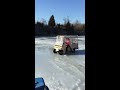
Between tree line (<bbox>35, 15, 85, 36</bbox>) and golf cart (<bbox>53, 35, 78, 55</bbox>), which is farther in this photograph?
tree line (<bbox>35, 15, 85, 36</bbox>)

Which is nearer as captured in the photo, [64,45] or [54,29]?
[64,45]

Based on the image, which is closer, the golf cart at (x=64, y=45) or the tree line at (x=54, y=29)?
the golf cart at (x=64, y=45)
